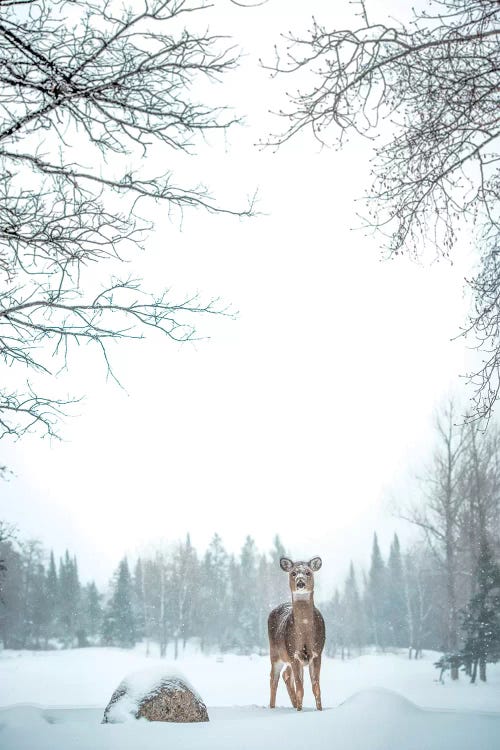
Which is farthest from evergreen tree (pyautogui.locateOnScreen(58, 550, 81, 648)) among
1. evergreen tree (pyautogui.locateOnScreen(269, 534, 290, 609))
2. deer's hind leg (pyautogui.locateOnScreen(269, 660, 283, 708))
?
deer's hind leg (pyautogui.locateOnScreen(269, 660, 283, 708))

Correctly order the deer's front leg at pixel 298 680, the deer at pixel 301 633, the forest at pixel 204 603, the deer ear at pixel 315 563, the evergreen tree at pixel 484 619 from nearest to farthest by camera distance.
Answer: the deer's front leg at pixel 298 680
the deer at pixel 301 633
the deer ear at pixel 315 563
the evergreen tree at pixel 484 619
the forest at pixel 204 603

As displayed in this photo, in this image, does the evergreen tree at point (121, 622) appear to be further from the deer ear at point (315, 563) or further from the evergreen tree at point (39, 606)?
the deer ear at point (315, 563)

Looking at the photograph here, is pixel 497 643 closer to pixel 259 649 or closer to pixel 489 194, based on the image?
pixel 489 194

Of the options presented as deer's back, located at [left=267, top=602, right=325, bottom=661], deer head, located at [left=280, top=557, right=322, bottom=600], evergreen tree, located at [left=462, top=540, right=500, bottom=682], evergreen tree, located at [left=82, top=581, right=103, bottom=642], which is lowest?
evergreen tree, located at [left=82, top=581, right=103, bottom=642]

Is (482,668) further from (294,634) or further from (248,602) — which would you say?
(248,602)

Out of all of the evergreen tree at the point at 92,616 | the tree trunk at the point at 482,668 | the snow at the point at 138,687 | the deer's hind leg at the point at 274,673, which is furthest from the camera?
the evergreen tree at the point at 92,616

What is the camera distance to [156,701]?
237 inches

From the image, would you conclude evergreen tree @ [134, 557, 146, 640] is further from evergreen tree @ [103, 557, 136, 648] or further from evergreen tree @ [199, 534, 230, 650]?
evergreen tree @ [199, 534, 230, 650]

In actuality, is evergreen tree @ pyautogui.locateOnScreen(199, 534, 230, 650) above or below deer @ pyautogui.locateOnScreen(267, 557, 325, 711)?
below

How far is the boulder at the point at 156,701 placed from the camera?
5.93 meters

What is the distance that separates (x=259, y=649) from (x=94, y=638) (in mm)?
15701

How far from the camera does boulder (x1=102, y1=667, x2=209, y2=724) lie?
593 cm

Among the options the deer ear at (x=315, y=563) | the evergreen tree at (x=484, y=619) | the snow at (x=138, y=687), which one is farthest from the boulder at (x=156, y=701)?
the evergreen tree at (x=484, y=619)

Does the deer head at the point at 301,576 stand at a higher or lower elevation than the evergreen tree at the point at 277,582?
higher
